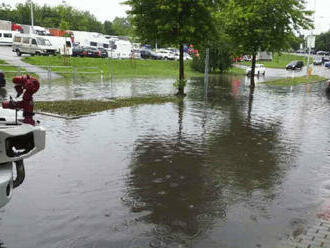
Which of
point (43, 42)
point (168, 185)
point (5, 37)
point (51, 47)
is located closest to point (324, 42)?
point (5, 37)

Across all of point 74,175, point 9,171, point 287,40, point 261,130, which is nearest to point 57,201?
point 74,175

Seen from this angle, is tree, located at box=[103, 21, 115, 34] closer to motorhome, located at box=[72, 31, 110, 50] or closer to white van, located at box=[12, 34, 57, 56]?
motorhome, located at box=[72, 31, 110, 50]

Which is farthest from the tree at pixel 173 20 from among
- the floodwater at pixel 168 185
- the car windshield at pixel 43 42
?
→ the car windshield at pixel 43 42

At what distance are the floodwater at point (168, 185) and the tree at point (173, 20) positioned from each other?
6.60 meters

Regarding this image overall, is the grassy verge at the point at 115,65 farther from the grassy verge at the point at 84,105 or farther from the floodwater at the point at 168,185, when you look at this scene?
the floodwater at the point at 168,185

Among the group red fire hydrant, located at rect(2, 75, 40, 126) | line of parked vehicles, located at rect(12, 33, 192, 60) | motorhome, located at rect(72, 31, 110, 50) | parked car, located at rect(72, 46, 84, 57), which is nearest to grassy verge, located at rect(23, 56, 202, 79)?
line of parked vehicles, located at rect(12, 33, 192, 60)

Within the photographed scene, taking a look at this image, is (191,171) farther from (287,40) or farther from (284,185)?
(287,40)

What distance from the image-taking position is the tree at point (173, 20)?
57.6 ft

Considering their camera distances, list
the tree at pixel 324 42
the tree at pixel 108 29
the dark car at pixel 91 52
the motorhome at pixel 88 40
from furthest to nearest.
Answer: the tree at pixel 324 42 → the tree at pixel 108 29 → the motorhome at pixel 88 40 → the dark car at pixel 91 52

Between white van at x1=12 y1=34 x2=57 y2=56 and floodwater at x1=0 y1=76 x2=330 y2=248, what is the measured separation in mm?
31145

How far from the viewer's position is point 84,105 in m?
14.8

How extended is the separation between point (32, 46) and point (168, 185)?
3825 centimetres

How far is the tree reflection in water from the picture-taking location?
5512 millimetres

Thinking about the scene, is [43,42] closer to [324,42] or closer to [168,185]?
[168,185]
